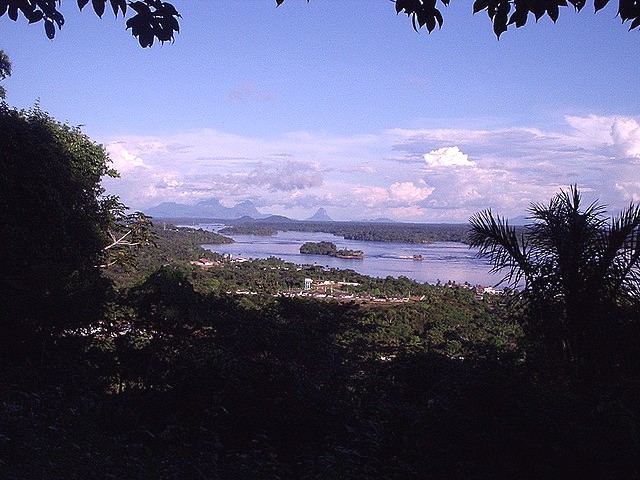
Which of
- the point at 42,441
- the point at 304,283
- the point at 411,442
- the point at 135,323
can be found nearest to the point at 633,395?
the point at 411,442

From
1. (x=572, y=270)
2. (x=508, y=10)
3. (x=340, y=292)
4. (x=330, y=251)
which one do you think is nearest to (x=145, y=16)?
(x=508, y=10)

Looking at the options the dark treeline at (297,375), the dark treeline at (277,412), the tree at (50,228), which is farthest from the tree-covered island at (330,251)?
the dark treeline at (277,412)

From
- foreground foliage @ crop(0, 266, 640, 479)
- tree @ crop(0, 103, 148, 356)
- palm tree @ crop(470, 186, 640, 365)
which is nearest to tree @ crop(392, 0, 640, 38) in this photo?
foreground foliage @ crop(0, 266, 640, 479)

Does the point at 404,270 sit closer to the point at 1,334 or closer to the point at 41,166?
the point at 41,166

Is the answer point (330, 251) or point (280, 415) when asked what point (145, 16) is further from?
point (330, 251)

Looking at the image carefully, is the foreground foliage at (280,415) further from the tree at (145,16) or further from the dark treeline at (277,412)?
the tree at (145,16)

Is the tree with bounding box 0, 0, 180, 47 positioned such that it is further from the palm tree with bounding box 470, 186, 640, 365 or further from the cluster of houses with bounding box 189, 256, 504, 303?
the cluster of houses with bounding box 189, 256, 504, 303

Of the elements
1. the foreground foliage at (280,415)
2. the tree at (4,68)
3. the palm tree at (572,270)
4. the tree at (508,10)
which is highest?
the tree at (4,68)
